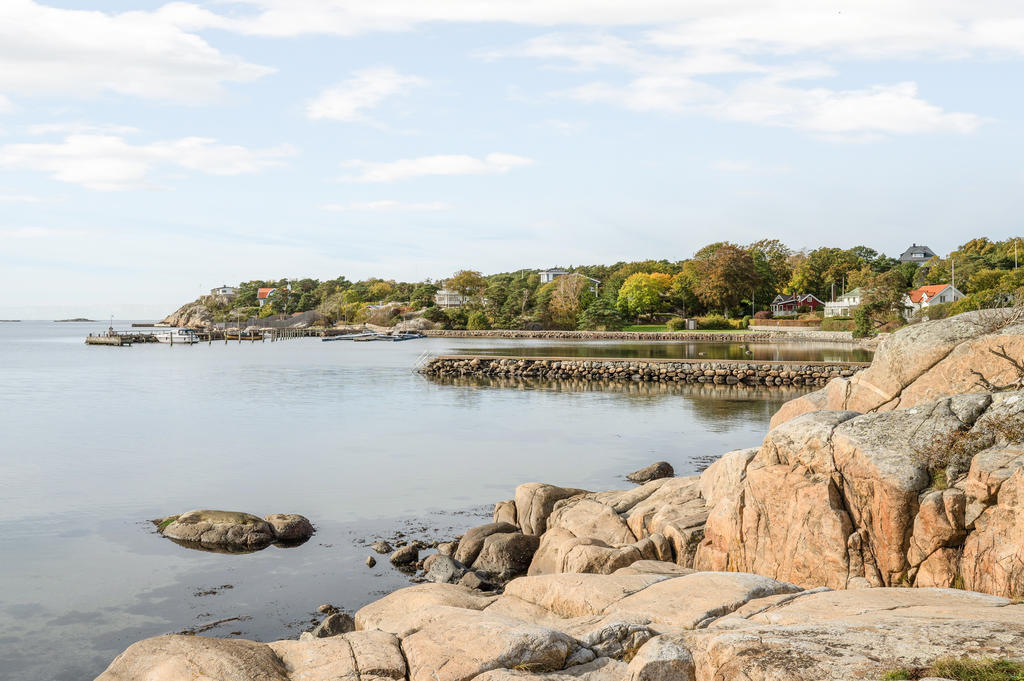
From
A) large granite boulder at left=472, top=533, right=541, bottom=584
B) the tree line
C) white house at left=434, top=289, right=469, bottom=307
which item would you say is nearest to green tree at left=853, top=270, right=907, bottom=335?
the tree line

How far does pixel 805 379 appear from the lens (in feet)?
161

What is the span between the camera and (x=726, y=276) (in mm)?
115062

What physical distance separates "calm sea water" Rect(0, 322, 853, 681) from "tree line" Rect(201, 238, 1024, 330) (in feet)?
203

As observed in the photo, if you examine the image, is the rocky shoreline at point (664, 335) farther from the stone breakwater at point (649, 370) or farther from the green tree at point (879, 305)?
the stone breakwater at point (649, 370)

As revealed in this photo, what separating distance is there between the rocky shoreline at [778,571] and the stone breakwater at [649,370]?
35.6 metres

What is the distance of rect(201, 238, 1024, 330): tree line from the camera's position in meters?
103

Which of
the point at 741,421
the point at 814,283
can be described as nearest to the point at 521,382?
the point at 741,421

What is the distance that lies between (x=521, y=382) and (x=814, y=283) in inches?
3327

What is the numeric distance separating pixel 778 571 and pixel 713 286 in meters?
108

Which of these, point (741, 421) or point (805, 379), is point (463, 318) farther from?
point (741, 421)

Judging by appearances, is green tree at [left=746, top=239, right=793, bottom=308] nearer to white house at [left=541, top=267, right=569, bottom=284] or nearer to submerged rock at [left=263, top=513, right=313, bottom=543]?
white house at [left=541, top=267, right=569, bottom=284]

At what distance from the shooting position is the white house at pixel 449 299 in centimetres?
16112

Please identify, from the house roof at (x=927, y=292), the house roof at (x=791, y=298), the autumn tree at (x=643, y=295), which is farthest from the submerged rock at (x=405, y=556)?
the autumn tree at (x=643, y=295)

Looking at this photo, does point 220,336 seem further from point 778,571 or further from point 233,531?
point 778,571
